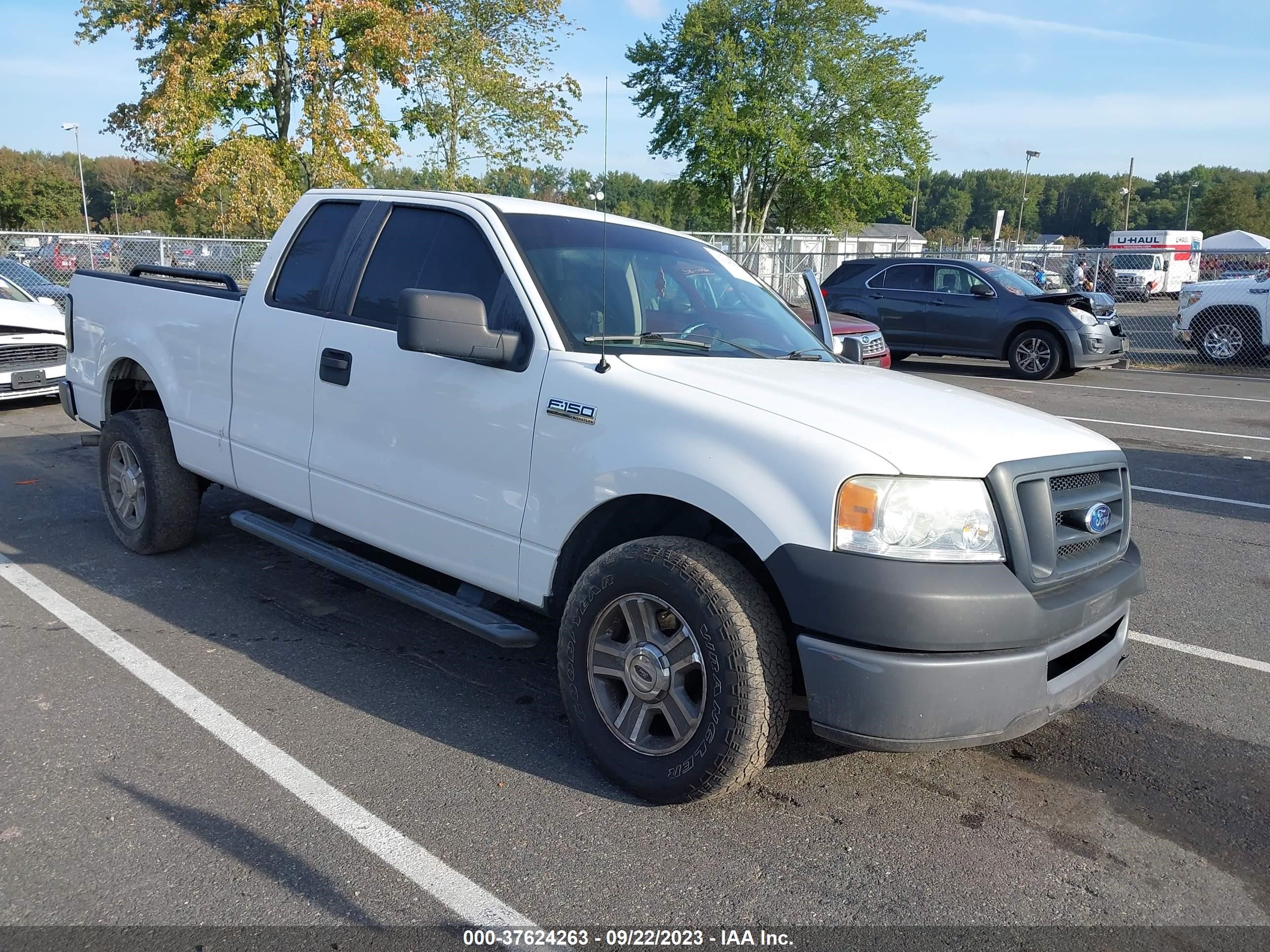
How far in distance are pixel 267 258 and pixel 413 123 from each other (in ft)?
80.9

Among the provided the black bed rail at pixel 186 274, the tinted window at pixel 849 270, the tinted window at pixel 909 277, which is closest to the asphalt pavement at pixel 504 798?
the black bed rail at pixel 186 274

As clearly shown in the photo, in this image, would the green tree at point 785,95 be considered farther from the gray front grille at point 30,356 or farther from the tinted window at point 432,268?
the tinted window at point 432,268

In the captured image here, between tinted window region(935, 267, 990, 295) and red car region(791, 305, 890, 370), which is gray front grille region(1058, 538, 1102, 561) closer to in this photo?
red car region(791, 305, 890, 370)

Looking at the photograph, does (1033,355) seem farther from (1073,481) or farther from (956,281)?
(1073,481)

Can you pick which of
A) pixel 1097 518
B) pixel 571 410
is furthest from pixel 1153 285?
pixel 571 410

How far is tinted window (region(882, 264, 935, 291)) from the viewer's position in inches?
639

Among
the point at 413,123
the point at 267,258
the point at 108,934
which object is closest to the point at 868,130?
the point at 413,123

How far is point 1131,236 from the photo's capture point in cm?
4797

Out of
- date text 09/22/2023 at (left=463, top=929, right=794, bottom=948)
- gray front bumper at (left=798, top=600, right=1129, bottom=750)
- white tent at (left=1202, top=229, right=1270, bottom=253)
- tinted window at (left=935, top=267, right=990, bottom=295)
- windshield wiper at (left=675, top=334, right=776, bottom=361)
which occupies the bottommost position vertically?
date text 09/22/2023 at (left=463, top=929, right=794, bottom=948)

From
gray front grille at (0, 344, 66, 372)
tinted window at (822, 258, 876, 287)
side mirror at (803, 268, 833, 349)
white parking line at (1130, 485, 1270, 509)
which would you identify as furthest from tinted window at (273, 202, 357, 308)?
tinted window at (822, 258, 876, 287)

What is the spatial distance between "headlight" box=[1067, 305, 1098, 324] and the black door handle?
44.4 ft

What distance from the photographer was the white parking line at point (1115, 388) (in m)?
13.6

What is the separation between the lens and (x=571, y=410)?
3355 mm

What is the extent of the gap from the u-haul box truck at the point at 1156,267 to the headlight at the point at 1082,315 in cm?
2072
